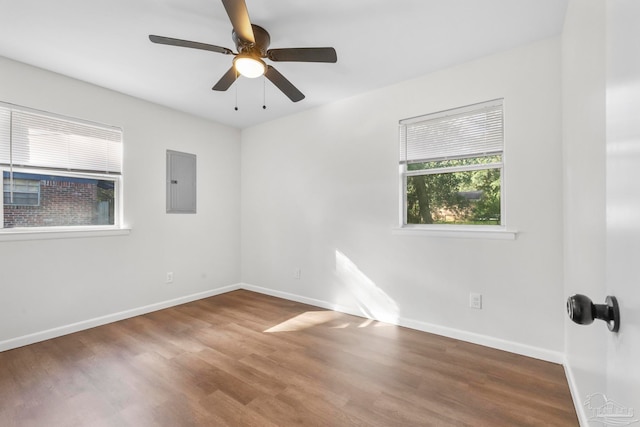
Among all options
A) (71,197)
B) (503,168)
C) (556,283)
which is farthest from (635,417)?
(71,197)

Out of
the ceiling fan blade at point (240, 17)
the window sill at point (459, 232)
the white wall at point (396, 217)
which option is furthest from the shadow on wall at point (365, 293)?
the ceiling fan blade at point (240, 17)

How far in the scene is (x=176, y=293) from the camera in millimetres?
3768

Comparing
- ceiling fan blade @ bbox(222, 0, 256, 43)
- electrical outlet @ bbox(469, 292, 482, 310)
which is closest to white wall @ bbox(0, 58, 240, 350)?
ceiling fan blade @ bbox(222, 0, 256, 43)

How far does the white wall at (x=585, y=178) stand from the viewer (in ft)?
3.87

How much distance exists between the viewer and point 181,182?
383 centimetres

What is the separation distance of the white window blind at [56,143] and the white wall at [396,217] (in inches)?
71.4

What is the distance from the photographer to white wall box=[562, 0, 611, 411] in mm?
1179

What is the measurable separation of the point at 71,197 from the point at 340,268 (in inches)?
120

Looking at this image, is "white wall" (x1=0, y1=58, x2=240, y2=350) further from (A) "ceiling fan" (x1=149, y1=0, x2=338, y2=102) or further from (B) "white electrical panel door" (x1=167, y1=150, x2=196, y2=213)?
(A) "ceiling fan" (x1=149, y1=0, x2=338, y2=102)

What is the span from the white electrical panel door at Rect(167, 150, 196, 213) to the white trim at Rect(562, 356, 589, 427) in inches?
165

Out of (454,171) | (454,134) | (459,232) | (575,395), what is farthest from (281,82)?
(575,395)

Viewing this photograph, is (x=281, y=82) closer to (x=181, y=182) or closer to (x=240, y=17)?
(x=240, y=17)

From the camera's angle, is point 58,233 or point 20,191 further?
point 58,233

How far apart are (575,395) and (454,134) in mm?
2167
